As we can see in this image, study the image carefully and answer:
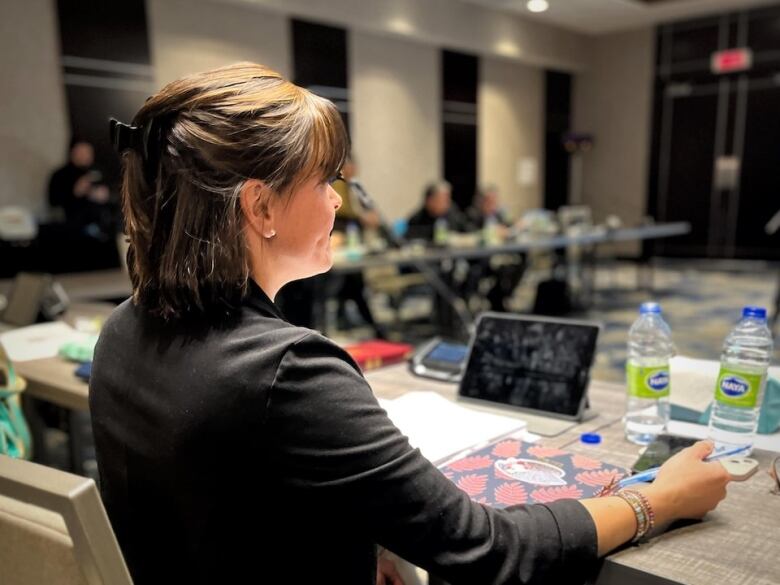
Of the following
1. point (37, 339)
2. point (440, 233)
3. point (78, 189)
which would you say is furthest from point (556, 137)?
point (37, 339)

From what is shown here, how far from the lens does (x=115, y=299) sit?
10.9 ft

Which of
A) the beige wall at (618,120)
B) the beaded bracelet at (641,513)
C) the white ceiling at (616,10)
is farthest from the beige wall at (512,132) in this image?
the beaded bracelet at (641,513)

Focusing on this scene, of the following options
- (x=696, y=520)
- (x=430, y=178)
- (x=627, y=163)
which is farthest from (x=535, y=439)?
(x=627, y=163)

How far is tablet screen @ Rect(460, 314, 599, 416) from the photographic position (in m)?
1.28

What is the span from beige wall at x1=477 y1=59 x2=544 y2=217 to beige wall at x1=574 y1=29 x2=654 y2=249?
3.28 ft

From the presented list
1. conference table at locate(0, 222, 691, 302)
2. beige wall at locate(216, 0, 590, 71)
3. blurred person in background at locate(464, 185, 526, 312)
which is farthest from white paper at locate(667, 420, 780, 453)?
beige wall at locate(216, 0, 590, 71)

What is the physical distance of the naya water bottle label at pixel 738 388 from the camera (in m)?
1.08

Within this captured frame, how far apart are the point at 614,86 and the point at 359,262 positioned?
7703 millimetres

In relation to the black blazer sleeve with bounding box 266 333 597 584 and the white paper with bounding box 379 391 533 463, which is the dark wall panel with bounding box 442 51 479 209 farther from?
the black blazer sleeve with bounding box 266 333 597 584

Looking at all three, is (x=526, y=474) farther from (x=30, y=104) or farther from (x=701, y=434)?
(x=30, y=104)

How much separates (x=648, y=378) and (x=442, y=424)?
392 mm

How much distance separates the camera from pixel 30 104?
5.09 metres

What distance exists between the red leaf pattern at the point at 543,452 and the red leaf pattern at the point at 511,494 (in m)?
0.12

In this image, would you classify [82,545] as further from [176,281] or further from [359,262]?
[359,262]
